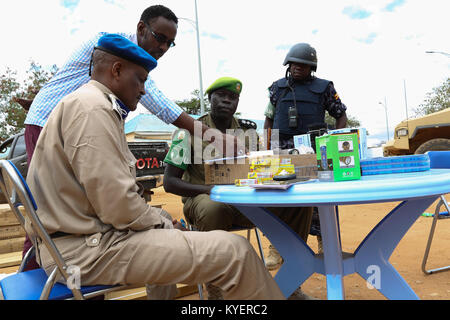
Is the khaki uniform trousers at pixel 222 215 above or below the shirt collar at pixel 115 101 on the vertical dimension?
below

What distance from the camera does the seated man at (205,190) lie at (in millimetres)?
2426

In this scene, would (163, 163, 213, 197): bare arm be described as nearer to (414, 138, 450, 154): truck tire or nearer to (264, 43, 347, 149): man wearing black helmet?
(264, 43, 347, 149): man wearing black helmet

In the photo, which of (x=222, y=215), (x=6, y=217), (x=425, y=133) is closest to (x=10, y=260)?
(x=6, y=217)

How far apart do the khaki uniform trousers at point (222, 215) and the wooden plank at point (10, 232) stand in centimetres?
324

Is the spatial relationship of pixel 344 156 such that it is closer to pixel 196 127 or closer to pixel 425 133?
pixel 196 127

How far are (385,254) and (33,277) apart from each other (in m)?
1.79

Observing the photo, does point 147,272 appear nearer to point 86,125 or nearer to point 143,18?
point 86,125

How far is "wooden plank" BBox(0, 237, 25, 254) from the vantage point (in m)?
4.52

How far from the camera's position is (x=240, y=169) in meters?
2.03

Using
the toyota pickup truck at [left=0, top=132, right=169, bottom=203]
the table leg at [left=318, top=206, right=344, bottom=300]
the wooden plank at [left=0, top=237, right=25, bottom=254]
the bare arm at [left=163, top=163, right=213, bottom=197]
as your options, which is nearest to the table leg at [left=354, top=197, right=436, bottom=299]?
the table leg at [left=318, top=206, right=344, bottom=300]

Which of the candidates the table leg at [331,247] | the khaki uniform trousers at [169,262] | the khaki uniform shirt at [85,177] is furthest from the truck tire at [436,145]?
the khaki uniform shirt at [85,177]

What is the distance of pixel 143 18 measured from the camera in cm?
240

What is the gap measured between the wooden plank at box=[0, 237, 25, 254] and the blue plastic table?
3.98 metres

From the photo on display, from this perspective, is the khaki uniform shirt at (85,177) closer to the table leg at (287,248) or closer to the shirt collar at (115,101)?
the shirt collar at (115,101)
